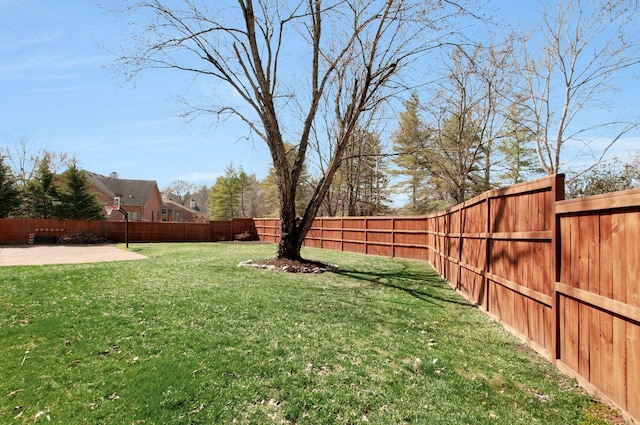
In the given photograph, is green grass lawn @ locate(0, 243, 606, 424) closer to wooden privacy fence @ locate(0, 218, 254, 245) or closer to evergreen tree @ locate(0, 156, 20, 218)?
wooden privacy fence @ locate(0, 218, 254, 245)

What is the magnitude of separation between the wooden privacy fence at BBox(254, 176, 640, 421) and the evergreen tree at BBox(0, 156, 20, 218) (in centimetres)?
2557

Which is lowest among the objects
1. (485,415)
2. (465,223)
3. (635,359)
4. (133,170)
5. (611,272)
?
(485,415)

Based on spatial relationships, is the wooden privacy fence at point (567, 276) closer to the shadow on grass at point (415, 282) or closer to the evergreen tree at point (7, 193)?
the shadow on grass at point (415, 282)

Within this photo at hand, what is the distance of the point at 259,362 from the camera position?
331 cm

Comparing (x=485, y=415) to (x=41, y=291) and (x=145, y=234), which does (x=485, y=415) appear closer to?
(x=41, y=291)

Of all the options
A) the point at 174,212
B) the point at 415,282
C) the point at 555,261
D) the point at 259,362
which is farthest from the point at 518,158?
the point at 174,212

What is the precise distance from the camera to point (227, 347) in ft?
11.9

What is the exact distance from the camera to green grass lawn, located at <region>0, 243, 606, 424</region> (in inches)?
102

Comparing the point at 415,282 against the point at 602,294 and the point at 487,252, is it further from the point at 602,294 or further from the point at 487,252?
the point at 602,294

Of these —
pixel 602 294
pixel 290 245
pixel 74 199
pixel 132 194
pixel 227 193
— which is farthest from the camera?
pixel 227 193

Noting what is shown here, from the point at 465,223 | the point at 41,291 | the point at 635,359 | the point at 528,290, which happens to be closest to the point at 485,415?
the point at 635,359

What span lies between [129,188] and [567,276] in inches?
1553

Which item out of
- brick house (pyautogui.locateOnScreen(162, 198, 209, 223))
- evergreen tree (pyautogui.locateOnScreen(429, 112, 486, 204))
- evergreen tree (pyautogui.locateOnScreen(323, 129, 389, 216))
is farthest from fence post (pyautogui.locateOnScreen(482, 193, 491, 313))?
brick house (pyautogui.locateOnScreen(162, 198, 209, 223))

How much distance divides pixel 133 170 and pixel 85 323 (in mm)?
38766
